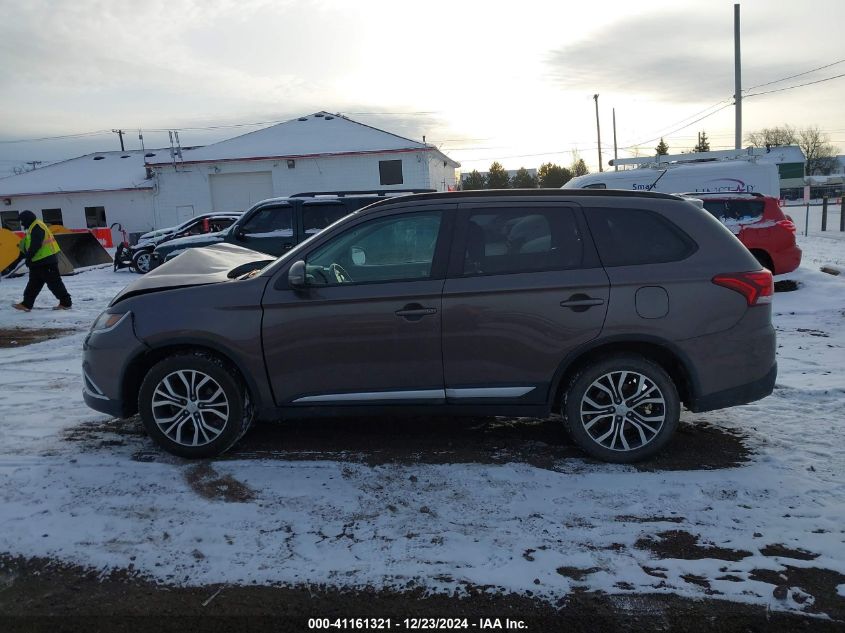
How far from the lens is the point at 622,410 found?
4.36 m

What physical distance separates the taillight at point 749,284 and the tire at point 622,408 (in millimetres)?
702

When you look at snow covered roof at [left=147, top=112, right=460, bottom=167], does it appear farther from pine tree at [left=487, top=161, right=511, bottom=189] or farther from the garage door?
pine tree at [left=487, top=161, right=511, bottom=189]

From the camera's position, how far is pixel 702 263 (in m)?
4.33

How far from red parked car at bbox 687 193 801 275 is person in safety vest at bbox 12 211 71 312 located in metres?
11.1

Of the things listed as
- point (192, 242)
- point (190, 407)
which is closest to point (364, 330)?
point (190, 407)

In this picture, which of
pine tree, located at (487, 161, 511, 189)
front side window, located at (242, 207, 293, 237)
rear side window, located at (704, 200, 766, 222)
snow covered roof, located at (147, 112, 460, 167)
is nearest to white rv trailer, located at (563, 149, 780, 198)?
rear side window, located at (704, 200, 766, 222)

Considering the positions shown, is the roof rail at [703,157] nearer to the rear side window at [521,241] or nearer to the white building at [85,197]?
the rear side window at [521,241]

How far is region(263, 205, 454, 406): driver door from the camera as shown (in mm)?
4367

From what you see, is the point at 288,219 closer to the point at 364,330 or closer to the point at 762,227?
the point at 364,330

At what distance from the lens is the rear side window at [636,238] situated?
438 centimetres

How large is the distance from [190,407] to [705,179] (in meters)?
A: 14.7

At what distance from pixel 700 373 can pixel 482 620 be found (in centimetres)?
231


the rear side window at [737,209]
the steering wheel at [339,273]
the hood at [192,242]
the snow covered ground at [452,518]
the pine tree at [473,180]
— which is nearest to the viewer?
the snow covered ground at [452,518]

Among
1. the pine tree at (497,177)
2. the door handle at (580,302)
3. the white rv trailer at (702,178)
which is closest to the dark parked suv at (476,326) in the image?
the door handle at (580,302)
